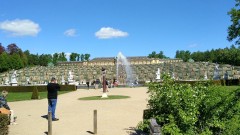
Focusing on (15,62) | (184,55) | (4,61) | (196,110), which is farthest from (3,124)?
(184,55)

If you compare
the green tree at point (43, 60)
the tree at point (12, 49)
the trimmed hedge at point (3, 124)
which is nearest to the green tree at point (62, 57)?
the green tree at point (43, 60)

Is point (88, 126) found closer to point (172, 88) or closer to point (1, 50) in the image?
point (172, 88)

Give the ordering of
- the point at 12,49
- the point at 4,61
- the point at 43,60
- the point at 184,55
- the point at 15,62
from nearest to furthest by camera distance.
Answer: the point at 4,61 → the point at 15,62 → the point at 12,49 → the point at 43,60 → the point at 184,55

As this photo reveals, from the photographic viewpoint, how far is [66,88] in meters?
40.7

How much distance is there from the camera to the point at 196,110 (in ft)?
34.4

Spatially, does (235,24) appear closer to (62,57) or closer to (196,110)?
(196,110)

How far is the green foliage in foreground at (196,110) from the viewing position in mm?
10305

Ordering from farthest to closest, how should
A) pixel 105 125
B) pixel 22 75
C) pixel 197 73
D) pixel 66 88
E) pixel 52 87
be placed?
pixel 22 75
pixel 197 73
pixel 66 88
pixel 52 87
pixel 105 125

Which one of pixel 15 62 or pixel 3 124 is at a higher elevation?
pixel 15 62

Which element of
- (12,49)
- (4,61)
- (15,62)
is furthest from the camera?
(12,49)

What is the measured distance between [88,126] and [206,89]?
15.4ft

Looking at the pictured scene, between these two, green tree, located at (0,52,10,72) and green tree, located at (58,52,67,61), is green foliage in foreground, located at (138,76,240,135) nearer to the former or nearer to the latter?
green tree, located at (0,52,10,72)

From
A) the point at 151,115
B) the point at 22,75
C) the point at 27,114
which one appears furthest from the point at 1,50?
the point at 151,115

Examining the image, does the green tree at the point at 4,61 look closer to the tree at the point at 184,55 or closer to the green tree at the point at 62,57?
the green tree at the point at 62,57
